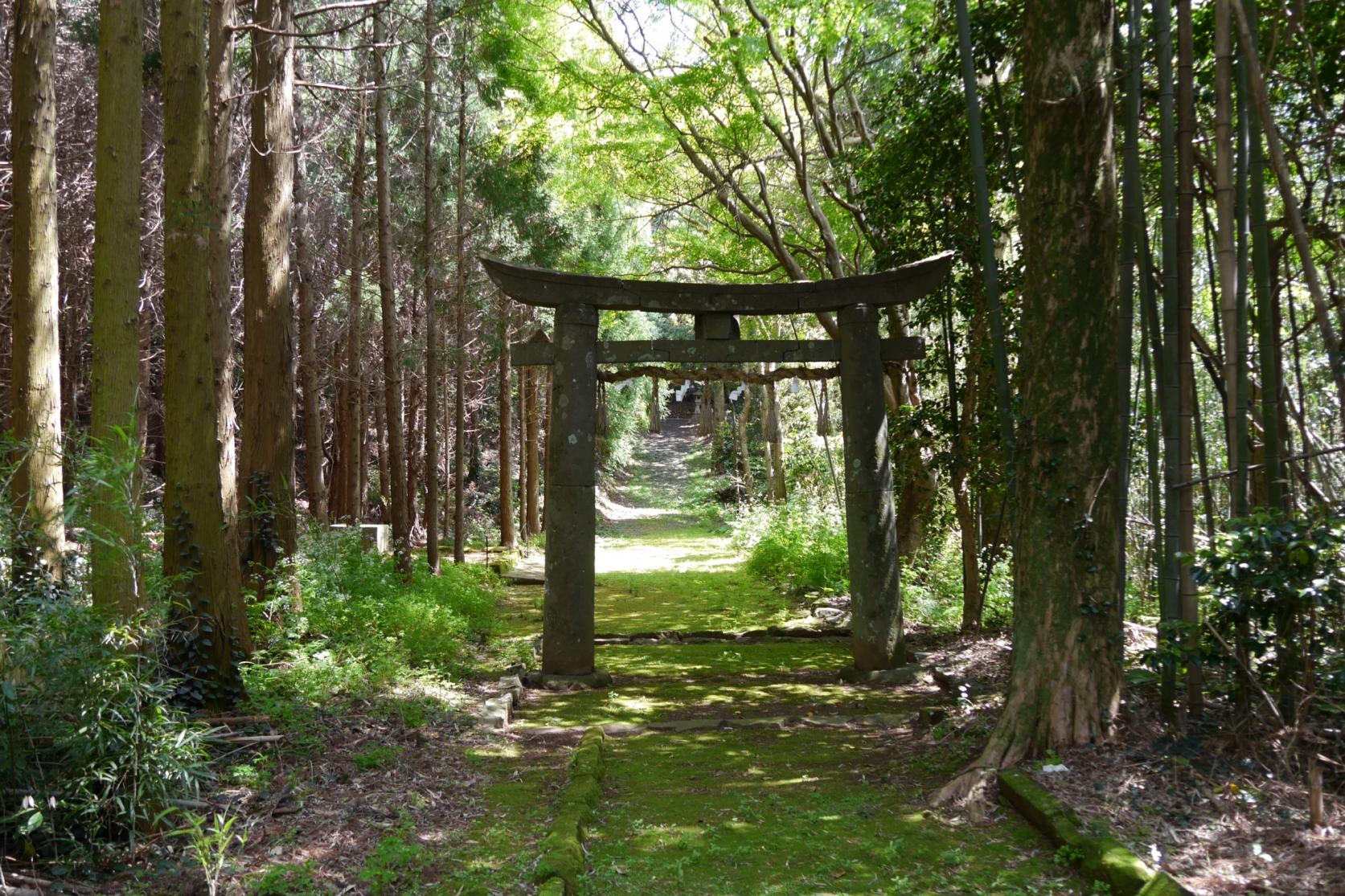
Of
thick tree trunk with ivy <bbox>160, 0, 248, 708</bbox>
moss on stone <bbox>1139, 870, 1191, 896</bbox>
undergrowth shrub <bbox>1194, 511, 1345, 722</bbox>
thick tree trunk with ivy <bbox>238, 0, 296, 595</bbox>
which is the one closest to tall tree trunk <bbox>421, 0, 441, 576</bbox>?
thick tree trunk with ivy <bbox>238, 0, 296, 595</bbox>

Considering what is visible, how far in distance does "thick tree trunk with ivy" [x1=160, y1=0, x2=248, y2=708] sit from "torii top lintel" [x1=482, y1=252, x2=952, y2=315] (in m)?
2.81

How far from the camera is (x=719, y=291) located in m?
8.68

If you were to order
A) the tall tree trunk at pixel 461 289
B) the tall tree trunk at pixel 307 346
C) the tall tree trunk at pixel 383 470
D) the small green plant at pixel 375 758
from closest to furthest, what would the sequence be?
1. the small green plant at pixel 375 758
2. the tall tree trunk at pixel 307 346
3. the tall tree trunk at pixel 461 289
4. the tall tree trunk at pixel 383 470

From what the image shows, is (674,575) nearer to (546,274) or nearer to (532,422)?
(532,422)

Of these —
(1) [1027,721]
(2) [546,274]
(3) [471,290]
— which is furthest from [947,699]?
(3) [471,290]

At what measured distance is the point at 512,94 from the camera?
53.1ft

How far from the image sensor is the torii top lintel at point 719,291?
8273mm

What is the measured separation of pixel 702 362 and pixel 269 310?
393cm

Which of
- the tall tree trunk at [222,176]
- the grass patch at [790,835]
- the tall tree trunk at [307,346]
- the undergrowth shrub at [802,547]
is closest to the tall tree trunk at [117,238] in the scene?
the tall tree trunk at [222,176]

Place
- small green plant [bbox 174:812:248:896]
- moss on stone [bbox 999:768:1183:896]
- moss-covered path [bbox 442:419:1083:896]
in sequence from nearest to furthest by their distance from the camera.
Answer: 1. small green plant [bbox 174:812:248:896]
2. moss on stone [bbox 999:768:1183:896]
3. moss-covered path [bbox 442:419:1083:896]

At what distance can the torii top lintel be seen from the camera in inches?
326

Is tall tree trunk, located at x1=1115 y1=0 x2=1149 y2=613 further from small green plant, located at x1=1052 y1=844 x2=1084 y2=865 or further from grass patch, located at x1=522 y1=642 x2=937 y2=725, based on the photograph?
grass patch, located at x1=522 y1=642 x2=937 y2=725

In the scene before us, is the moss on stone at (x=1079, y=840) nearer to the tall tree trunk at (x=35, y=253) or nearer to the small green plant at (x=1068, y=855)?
the small green plant at (x=1068, y=855)

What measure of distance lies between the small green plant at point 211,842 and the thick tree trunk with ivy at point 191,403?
1636 mm
